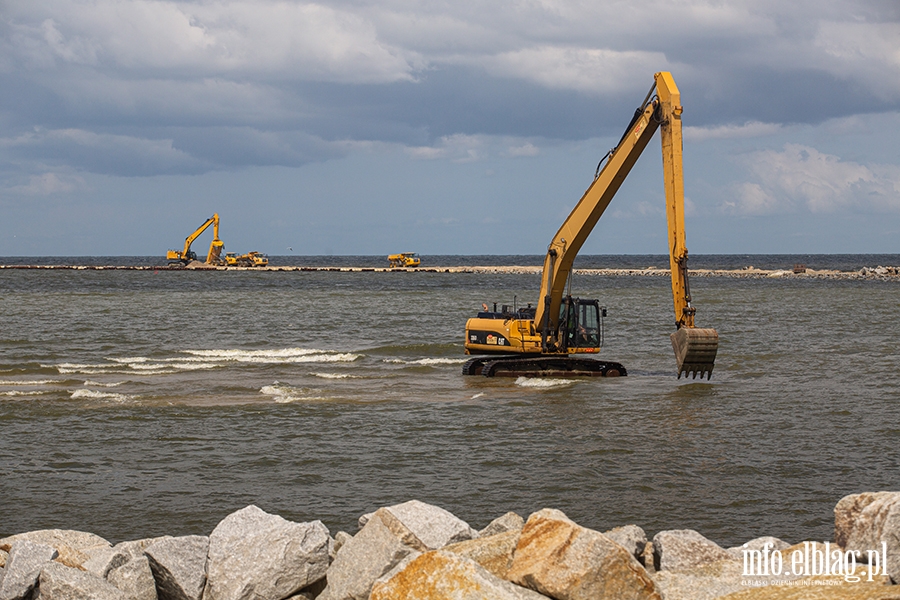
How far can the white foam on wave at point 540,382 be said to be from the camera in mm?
22688

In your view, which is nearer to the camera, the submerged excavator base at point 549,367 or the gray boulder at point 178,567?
the gray boulder at point 178,567

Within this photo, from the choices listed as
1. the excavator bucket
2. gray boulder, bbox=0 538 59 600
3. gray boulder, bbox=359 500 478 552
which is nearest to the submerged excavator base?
the excavator bucket

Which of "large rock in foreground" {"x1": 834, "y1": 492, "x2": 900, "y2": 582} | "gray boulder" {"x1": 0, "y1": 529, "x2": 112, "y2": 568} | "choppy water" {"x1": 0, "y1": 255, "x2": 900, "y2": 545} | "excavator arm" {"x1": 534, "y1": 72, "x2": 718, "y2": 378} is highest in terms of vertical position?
"excavator arm" {"x1": 534, "y1": 72, "x2": 718, "y2": 378}

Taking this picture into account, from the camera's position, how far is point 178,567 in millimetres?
7602

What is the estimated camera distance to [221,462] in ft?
47.1

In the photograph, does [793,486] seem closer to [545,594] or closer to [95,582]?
[545,594]

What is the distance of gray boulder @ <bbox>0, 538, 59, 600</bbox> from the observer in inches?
285

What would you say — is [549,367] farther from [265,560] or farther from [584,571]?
[584,571]

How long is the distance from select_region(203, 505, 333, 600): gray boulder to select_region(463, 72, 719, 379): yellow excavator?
521 inches

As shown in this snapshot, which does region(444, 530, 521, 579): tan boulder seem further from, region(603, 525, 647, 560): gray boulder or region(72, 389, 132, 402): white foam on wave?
region(72, 389, 132, 402): white foam on wave

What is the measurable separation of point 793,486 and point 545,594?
728 cm

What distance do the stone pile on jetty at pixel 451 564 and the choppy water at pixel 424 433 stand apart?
9.85 feet

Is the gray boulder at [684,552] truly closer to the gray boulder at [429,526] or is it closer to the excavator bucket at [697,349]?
the gray boulder at [429,526]

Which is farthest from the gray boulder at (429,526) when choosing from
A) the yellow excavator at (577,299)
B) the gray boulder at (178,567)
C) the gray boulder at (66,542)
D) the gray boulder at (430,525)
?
the yellow excavator at (577,299)
